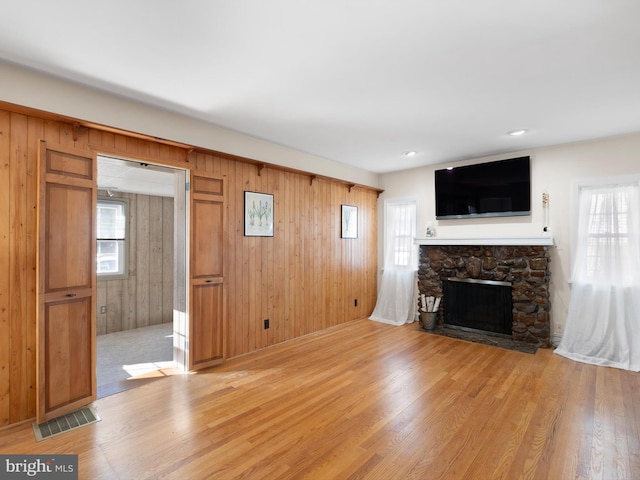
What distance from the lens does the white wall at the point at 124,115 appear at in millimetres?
2363

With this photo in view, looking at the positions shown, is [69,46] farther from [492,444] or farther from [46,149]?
[492,444]

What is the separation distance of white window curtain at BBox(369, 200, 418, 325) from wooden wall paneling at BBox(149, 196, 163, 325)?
3795 mm

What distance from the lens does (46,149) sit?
93.6 inches

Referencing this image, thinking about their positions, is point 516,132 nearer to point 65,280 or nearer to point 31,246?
point 65,280

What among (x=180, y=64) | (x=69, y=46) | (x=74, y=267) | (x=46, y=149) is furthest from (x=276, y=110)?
(x=74, y=267)

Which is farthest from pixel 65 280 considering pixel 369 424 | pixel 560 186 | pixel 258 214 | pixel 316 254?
pixel 560 186

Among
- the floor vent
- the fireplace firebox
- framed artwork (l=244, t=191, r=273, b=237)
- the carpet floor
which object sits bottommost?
the carpet floor

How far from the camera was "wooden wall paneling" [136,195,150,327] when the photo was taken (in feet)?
18.1

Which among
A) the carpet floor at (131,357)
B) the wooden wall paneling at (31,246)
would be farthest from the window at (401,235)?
the wooden wall paneling at (31,246)

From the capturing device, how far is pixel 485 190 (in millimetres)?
4707

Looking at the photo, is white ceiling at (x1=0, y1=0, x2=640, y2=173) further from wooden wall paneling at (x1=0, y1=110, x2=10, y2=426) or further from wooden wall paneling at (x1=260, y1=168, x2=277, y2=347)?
wooden wall paneling at (x1=260, y1=168, x2=277, y2=347)

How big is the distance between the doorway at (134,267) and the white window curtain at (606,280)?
484 centimetres

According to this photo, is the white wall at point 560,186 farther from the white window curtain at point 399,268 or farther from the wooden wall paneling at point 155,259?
the wooden wall paneling at point 155,259

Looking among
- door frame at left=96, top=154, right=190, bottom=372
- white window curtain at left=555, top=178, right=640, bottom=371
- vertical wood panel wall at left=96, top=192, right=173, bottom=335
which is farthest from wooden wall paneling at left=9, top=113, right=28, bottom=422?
white window curtain at left=555, top=178, right=640, bottom=371
